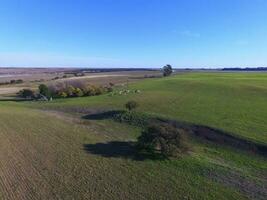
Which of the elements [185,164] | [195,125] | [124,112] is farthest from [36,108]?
[185,164]

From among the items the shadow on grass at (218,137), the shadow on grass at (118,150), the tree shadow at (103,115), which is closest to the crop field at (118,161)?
the shadow on grass at (118,150)

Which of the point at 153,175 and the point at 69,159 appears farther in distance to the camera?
the point at 69,159

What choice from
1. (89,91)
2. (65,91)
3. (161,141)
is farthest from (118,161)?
(65,91)

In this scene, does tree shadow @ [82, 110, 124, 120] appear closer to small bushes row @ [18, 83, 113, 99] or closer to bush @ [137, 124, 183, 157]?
bush @ [137, 124, 183, 157]

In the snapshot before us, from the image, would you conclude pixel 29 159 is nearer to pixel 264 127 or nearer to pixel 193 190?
pixel 193 190

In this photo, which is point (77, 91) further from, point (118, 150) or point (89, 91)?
point (118, 150)

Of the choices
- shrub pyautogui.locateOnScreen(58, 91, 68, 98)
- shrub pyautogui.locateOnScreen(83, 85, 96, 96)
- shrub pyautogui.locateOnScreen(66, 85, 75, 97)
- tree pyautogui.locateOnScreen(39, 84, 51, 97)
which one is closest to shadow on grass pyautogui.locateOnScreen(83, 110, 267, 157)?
shrub pyautogui.locateOnScreen(83, 85, 96, 96)

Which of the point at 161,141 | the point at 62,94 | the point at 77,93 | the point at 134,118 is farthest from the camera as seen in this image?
the point at 62,94
